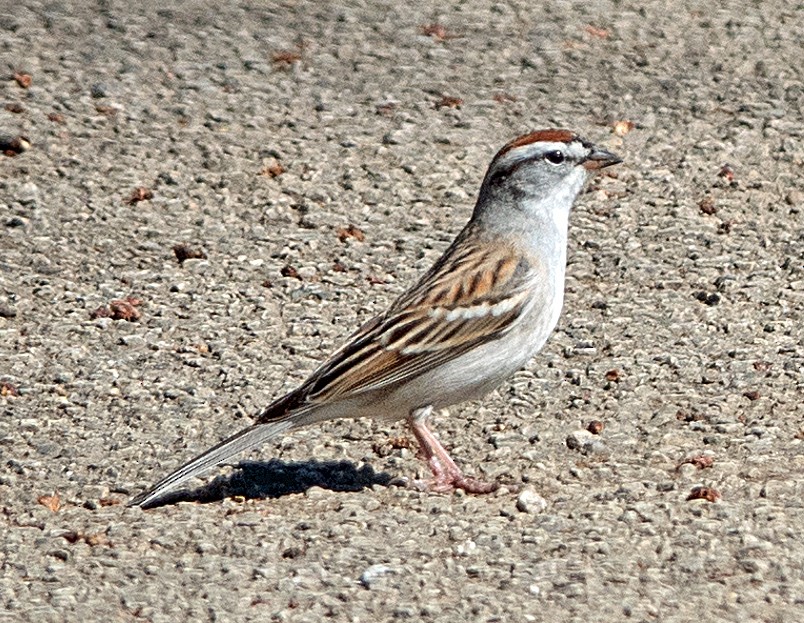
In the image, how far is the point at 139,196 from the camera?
8750mm

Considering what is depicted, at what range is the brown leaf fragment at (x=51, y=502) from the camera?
6.34 m

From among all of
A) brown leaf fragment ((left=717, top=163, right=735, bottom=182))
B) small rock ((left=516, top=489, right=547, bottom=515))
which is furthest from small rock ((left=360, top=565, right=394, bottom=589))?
brown leaf fragment ((left=717, top=163, right=735, bottom=182))

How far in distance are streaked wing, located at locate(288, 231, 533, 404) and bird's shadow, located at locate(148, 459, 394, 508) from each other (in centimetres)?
43

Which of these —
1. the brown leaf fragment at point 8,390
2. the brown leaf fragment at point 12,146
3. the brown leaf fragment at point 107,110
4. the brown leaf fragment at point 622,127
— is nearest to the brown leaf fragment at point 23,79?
the brown leaf fragment at point 107,110

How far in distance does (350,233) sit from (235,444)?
8.30 feet

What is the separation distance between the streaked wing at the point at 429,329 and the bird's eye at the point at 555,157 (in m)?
0.47

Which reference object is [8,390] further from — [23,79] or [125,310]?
[23,79]

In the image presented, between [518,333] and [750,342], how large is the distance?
63.2 inches

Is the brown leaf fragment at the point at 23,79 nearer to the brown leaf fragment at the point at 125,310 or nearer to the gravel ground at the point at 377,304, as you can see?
the gravel ground at the point at 377,304

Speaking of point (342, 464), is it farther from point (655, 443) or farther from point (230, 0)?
point (230, 0)

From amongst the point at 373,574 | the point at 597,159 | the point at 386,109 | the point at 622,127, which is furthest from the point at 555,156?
the point at 386,109

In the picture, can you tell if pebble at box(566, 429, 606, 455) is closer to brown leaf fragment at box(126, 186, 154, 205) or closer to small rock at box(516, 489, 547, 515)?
small rock at box(516, 489, 547, 515)

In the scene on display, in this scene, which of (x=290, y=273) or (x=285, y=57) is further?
(x=285, y=57)

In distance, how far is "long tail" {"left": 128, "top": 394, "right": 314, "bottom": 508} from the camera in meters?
6.17
